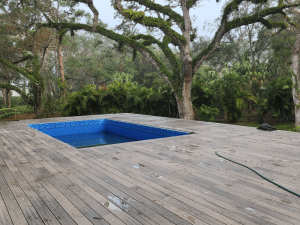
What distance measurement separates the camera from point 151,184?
2246mm

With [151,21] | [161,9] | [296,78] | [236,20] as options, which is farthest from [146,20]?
[296,78]

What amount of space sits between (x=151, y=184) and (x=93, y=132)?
235 inches

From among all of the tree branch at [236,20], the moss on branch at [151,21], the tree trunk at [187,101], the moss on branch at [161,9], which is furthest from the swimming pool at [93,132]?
the moss on branch at [161,9]

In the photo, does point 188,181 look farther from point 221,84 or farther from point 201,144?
point 221,84

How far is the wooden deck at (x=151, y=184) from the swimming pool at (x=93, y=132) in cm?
299

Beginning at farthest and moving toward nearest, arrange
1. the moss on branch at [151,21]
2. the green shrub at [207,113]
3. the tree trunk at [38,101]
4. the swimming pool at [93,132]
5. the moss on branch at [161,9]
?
the tree trunk at [38,101]
the moss on branch at [161,9]
the green shrub at [207,113]
the moss on branch at [151,21]
the swimming pool at [93,132]

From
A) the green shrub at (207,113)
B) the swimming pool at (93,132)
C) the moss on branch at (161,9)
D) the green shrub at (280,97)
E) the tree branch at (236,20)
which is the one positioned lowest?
the swimming pool at (93,132)

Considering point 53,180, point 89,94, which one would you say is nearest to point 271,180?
point 53,180

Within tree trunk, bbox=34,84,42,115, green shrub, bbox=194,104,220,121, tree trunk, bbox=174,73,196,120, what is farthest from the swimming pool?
tree trunk, bbox=34,84,42,115

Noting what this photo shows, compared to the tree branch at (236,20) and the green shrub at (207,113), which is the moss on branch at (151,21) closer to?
the tree branch at (236,20)

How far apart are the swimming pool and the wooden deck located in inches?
118

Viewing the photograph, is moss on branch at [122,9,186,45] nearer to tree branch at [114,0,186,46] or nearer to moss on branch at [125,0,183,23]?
tree branch at [114,0,186,46]

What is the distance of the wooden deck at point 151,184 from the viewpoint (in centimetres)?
168

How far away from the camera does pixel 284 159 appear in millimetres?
2934
